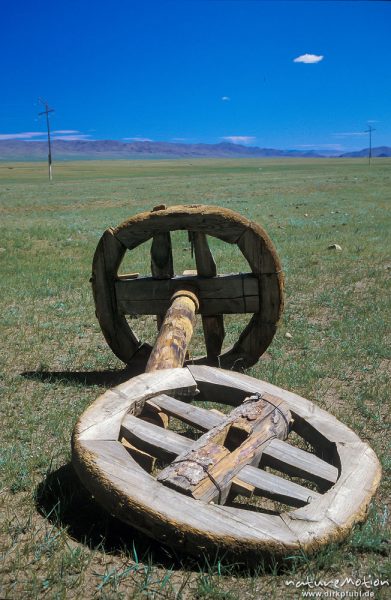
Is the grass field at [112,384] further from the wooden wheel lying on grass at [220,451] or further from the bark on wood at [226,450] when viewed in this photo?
the bark on wood at [226,450]

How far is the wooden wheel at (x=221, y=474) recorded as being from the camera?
2.37 meters

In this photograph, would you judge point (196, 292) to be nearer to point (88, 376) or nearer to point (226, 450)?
point (88, 376)

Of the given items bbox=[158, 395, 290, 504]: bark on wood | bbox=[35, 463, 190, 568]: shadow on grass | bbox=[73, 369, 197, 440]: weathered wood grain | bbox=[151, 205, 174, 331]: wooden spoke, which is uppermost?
bbox=[151, 205, 174, 331]: wooden spoke

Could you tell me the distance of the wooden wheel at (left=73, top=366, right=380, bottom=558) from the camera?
2.37 metres

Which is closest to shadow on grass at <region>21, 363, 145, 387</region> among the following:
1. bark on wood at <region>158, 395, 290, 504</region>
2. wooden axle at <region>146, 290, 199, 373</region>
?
wooden axle at <region>146, 290, 199, 373</region>

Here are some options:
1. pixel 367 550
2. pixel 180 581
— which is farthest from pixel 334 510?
pixel 180 581

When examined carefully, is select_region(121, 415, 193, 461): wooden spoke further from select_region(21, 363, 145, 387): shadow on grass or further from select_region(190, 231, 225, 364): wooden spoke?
select_region(190, 231, 225, 364): wooden spoke

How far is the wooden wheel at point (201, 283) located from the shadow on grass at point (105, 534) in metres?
1.86

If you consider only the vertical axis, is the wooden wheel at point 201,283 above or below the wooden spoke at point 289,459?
above

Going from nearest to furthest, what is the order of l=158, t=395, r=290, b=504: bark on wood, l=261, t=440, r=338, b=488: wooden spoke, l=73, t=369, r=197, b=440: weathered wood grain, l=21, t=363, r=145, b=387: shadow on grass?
l=158, t=395, r=290, b=504: bark on wood → l=261, t=440, r=338, b=488: wooden spoke → l=73, t=369, r=197, b=440: weathered wood grain → l=21, t=363, r=145, b=387: shadow on grass

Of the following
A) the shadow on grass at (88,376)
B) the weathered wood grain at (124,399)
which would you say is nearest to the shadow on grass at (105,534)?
the weathered wood grain at (124,399)

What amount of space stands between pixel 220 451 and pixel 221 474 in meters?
0.16

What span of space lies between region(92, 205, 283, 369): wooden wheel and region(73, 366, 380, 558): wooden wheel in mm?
1292

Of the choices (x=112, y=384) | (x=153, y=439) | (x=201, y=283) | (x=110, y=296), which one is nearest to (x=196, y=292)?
(x=201, y=283)
